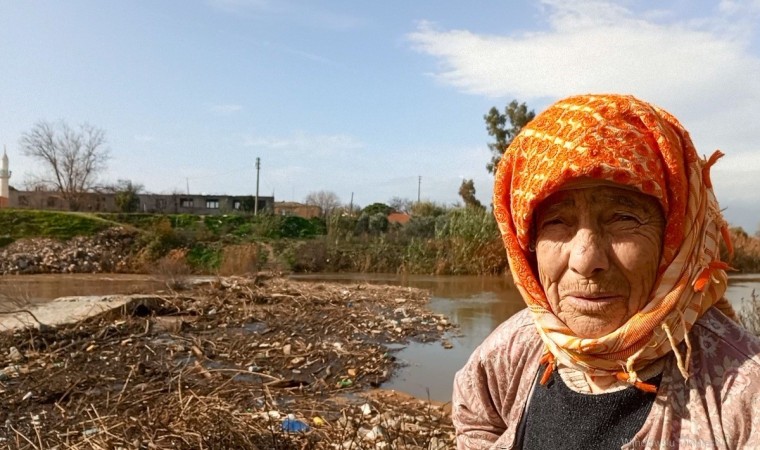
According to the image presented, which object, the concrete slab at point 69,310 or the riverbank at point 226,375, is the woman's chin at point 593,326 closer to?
the riverbank at point 226,375

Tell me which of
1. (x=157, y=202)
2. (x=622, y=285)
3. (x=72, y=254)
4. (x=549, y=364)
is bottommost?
(x=72, y=254)

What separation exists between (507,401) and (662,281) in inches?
24.0

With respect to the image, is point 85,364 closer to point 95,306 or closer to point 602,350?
point 95,306

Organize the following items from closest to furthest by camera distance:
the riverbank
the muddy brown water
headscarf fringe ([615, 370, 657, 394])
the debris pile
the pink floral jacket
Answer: the pink floral jacket
headscarf fringe ([615, 370, 657, 394])
the riverbank
the muddy brown water
the debris pile

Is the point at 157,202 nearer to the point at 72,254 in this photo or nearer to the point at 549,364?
the point at 72,254

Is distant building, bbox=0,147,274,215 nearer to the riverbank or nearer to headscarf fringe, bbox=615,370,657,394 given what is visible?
the riverbank

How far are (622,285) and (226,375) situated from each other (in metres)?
4.73

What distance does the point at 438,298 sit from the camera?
12.1 metres

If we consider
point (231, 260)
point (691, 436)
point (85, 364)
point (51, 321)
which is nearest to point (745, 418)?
point (691, 436)

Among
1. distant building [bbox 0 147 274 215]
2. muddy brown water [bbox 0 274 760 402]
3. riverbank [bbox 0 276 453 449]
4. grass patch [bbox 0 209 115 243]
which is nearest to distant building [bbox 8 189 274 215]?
distant building [bbox 0 147 274 215]

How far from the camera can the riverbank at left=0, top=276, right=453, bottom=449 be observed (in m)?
3.18

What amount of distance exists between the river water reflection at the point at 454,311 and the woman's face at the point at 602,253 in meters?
1.90

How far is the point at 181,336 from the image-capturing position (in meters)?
7.40

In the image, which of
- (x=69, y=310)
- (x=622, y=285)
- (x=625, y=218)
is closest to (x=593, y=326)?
(x=622, y=285)
